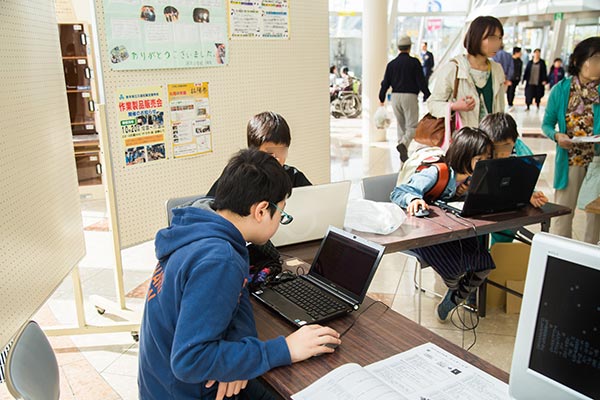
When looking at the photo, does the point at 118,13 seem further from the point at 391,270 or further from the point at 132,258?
the point at 391,270

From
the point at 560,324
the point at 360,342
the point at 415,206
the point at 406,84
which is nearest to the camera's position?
the point at 560,324

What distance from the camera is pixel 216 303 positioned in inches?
44.3

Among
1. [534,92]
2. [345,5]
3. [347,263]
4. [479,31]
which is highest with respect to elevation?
[345,5]

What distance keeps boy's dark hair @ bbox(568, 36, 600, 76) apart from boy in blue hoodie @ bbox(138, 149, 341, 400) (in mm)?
2726

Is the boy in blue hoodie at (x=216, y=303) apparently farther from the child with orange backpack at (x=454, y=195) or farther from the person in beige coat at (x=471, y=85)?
the person in beige coat at (x=471, y=85)

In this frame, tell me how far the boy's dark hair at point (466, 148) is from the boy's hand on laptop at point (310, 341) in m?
1.53

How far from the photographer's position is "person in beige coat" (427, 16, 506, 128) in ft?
10.5

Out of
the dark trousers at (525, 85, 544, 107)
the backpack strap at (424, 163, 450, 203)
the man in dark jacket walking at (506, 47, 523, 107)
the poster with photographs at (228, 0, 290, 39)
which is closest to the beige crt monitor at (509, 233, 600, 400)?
the backpack strap at (424, 163, 450, 203)

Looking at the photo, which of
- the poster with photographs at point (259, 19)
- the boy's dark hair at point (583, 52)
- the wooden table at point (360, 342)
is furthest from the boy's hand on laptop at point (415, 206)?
the boy's dark hair at point (583, 52)

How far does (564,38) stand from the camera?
1500 centimetres

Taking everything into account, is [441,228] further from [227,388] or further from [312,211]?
[227,388]

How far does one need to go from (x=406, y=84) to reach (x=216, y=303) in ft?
20.2

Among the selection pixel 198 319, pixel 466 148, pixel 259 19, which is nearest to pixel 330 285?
pixel 198 319

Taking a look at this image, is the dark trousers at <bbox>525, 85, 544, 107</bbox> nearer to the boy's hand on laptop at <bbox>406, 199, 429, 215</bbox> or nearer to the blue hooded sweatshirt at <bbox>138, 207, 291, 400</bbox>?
the boy's hand on laptop at <bbox>406, 199, 429, 215</bbox>
